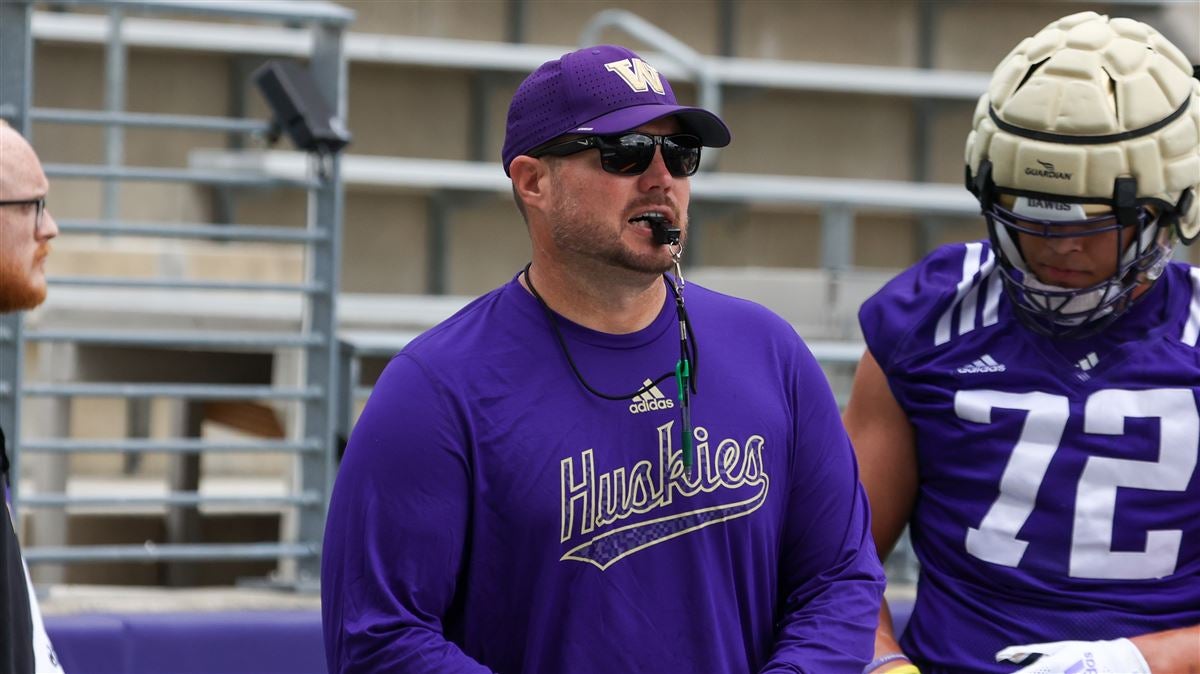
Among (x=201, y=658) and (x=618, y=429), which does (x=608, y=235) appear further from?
(x=201, y=658)

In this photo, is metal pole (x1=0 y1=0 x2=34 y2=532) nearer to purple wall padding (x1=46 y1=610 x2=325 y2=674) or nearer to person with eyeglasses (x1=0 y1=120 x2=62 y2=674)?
purple wall padding (x1=46 y1=610 x2=325 y2=674)

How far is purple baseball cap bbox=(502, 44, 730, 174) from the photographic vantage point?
8.35 ft

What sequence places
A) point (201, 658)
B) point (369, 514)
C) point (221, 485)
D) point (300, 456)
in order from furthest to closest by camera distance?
point (221, 485)
point (300, 456)
point (201, 658)
point (369, 514)

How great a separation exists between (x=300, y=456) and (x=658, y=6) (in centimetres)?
541

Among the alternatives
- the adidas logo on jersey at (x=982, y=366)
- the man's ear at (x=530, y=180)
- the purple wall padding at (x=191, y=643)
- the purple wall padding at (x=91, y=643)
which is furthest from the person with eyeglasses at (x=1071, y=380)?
the purple wall padding at (x=91, y=643)

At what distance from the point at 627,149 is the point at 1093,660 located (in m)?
1.23

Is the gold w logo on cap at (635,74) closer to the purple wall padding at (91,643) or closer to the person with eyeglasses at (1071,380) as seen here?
the person with eyeglasses at (1071,380)

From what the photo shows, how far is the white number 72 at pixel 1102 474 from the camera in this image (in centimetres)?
309

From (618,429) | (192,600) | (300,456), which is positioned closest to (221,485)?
(300,456)

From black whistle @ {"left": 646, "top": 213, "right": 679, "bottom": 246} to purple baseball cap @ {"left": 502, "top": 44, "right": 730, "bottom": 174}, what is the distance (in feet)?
0.45

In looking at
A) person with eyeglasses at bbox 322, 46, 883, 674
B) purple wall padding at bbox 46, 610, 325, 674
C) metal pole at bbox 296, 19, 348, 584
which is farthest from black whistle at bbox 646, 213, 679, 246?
metal pole at bbox 296, 19, 348, 584

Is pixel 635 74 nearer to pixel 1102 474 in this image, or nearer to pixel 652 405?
pixel 652 405

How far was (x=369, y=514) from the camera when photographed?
2455mm

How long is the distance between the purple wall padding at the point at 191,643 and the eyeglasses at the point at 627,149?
249 cm
